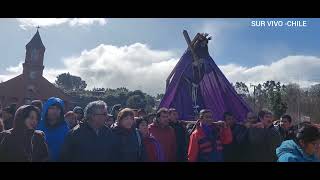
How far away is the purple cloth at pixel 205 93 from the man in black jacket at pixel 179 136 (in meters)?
1.08

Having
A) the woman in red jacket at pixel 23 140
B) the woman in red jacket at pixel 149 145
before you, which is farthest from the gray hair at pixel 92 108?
the woman in red jacket at pixel 149 145

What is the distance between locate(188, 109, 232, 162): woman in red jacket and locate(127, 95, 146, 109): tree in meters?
1.58

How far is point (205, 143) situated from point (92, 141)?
4.34ft

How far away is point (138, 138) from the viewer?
351 centimetres

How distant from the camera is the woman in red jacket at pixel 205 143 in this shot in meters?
3.98

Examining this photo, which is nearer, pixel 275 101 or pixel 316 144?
pixel 316 144

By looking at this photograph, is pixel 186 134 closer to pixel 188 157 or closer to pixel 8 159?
pixel 188 157

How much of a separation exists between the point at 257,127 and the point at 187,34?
130 cm

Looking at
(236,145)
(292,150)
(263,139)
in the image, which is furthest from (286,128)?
(292,150)

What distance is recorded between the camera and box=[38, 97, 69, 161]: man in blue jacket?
353 centimetres

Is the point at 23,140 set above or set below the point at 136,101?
below

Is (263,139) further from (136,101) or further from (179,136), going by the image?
(136,101)

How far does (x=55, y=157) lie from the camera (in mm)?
3354
